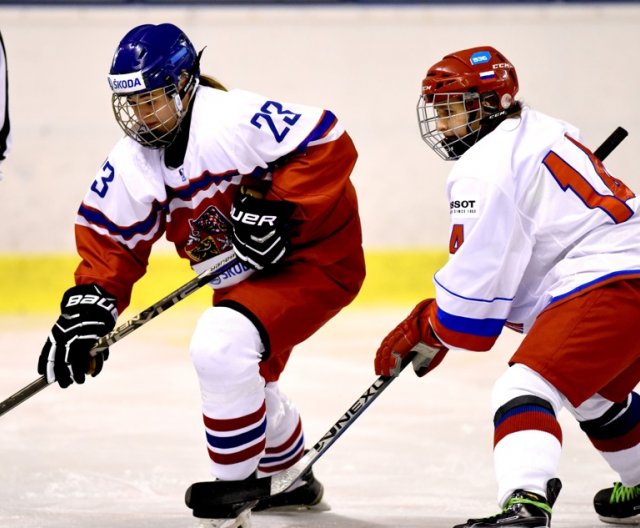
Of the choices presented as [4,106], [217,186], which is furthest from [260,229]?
[4,106]

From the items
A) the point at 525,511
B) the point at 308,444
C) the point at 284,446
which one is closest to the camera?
the point at 525,511

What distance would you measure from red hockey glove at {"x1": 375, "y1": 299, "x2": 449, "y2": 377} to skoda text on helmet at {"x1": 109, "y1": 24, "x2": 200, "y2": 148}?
0.65 metres

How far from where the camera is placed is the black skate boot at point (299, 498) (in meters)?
2.73

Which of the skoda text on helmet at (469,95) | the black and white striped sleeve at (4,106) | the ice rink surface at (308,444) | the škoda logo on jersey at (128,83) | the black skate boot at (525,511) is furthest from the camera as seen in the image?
the ice rink surface at (308,444)

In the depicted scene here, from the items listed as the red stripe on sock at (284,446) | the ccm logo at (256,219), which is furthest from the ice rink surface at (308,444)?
the ccm logo at (256,219)

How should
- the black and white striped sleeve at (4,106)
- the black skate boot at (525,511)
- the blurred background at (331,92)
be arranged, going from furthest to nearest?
the blurred background at (331,92) < the black and white striped sleeve at (4,106) < the black skate boot at (525,511)

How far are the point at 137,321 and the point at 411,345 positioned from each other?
62 centimetres

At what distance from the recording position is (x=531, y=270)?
2.22 meters

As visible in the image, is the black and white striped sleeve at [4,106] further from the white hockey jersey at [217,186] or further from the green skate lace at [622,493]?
the green skate lace at [622,493]

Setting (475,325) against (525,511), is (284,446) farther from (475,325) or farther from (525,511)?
(525,511)

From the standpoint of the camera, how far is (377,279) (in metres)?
5.20

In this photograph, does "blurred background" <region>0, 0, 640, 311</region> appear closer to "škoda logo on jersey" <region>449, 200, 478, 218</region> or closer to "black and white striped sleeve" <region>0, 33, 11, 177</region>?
"black and white striped sleeve" <region>0, 33, 11, 177</region>

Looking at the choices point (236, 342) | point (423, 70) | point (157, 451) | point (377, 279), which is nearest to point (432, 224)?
point (377, 279)

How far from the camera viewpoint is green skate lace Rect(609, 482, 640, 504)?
2.48 metres
